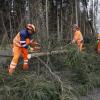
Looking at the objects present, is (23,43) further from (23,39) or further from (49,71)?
(49,71)

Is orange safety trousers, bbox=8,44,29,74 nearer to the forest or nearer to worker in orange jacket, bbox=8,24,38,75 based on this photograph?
worker in orange jacket, bbox=8,24,38,75

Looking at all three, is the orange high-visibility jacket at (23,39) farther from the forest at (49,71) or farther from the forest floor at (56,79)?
the forest floor at (56,79)

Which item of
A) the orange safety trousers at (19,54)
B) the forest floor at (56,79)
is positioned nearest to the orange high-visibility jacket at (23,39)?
the orange safety trousers at (19,54)

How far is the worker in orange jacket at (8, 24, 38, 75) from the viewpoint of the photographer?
7884 millimetres

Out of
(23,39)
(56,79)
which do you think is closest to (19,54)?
(23,39)

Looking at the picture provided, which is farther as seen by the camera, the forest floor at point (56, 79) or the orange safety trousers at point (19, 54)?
the orange safety trousers at point (19, 54)

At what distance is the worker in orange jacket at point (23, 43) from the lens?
7884mm

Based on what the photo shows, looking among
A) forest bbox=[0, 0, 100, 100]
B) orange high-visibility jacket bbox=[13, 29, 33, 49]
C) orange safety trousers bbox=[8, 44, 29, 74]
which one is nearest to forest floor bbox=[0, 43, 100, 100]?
forest bbox=[0, 0, 100, 100]

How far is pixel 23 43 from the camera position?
27.2 ft

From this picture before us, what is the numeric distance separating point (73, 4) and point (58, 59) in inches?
375

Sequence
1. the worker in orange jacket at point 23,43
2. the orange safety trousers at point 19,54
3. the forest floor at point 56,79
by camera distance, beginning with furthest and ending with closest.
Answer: the orange safety trousers at point 19,54, the worker in orange jacket at point 23,43, the forest floor at point 56,79

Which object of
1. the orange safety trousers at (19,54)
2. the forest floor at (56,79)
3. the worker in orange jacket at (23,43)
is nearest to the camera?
the forest floor at (56,79)

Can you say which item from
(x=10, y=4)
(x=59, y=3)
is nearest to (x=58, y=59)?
(x=10, y=4)

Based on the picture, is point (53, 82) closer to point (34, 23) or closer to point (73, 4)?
point (34, 23)
